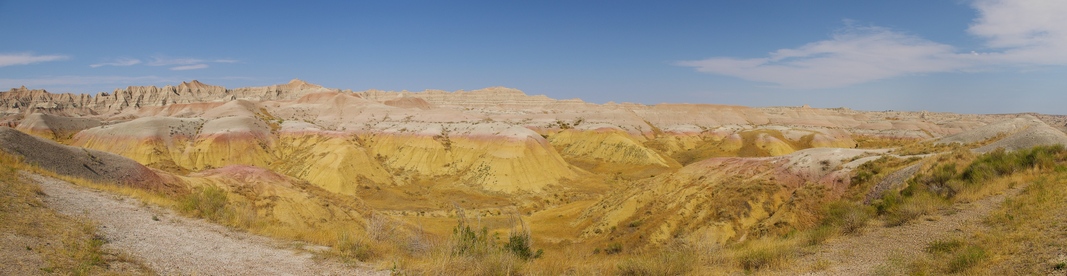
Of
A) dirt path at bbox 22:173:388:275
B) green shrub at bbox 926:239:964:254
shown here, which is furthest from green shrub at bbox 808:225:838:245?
dirt path at bbox 22:173:388:275

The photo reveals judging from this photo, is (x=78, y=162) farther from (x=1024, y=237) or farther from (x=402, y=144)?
(x=402, y=144)

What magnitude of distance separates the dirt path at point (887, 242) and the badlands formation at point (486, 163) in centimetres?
450

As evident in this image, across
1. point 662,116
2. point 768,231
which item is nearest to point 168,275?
point 768,231

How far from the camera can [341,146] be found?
50.3 meters

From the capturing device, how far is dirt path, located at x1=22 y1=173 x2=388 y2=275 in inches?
336

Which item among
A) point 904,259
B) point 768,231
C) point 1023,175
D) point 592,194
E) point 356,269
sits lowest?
point 592,194

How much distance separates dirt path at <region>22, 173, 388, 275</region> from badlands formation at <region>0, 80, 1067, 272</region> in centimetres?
368

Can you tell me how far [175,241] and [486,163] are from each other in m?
41.0

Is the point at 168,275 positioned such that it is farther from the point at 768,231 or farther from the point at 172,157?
the point at 172,157

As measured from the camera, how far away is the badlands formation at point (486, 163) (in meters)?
18.9

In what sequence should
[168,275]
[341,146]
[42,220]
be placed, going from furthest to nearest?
[341,146] < [42,220] < [168,275]

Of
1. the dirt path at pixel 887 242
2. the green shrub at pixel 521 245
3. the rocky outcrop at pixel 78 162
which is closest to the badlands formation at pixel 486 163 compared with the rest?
the rocky outcrop at pixel 78 162

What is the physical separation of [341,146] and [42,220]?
4285 centimetres

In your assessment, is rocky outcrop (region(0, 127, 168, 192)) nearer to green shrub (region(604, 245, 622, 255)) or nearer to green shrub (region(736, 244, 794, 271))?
green shrub (region(604, 245, 622, 255))
